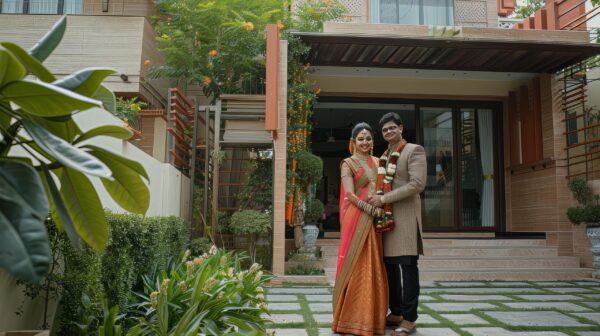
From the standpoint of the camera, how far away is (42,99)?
3.57 feet

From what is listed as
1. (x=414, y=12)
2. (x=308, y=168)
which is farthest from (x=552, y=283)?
(x=414, y=12)

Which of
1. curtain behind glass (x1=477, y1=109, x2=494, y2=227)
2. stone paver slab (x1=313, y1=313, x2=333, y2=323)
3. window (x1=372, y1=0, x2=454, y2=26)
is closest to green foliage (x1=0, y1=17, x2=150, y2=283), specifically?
stone paver slab (x1=313, y1=313, x2=333, y2=323)

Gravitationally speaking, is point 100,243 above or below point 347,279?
above

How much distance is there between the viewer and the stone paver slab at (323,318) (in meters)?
3.83

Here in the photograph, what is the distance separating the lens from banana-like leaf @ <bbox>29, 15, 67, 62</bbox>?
1.23 meters

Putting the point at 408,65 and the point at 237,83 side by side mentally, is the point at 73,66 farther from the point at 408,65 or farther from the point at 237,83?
the point at 408,65

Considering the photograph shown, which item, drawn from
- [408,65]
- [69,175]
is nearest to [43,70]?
[69,175]

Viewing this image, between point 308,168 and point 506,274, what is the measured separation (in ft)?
9.92

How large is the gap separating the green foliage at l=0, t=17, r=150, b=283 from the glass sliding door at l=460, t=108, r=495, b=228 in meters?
8.32

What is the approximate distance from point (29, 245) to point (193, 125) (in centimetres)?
681

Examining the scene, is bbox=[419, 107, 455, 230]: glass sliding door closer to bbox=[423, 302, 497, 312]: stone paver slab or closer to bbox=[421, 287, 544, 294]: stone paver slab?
bbox=[421, 287, 544, 294]: stone paver slab

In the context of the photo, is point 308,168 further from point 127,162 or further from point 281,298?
point 127,162

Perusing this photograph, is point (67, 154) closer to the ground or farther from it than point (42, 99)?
closer to the ground

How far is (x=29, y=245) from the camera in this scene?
909mm
